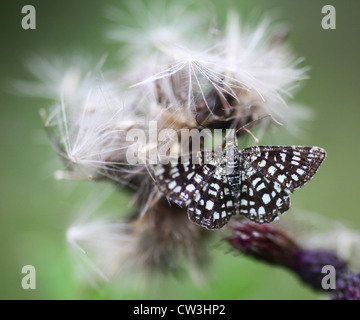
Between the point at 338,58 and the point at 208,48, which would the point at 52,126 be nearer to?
the point at 208,48

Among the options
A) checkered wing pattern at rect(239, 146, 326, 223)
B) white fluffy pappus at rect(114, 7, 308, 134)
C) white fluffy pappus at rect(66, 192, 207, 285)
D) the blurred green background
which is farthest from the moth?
the blurred green background

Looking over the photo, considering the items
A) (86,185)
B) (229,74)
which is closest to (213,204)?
(229,74)

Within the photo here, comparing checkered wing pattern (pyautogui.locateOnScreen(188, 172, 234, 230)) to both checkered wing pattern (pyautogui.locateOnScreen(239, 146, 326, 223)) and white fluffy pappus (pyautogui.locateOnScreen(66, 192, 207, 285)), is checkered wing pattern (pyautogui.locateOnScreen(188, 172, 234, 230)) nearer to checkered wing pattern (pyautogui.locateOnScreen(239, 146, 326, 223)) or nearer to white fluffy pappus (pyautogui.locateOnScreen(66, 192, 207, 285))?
checkered wing pattern (pyautogui.locateOnScreen(239, 146, 326, 223))

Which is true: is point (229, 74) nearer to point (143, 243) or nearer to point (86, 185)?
point (143, 243)

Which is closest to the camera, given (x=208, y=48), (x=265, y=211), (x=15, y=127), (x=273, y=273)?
(x=265, y=211)
